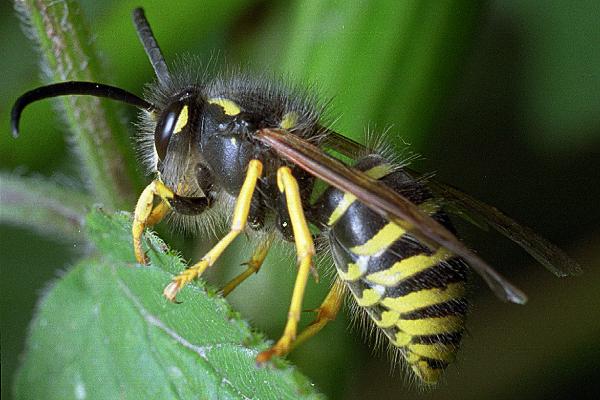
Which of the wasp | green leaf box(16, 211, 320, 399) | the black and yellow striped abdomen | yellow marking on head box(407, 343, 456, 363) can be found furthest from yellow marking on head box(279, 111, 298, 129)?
yellow marking on head box(407, 343, 456, 363)

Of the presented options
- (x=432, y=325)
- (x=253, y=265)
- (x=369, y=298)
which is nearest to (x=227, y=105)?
(x=253, y=265)

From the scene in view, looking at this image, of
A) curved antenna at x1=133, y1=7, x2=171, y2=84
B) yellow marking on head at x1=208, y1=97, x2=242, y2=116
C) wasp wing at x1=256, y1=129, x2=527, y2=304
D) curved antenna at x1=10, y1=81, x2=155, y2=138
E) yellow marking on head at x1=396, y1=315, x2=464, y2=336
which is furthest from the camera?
curved antenna at x1=133, y1=7, x2=171, y2=84

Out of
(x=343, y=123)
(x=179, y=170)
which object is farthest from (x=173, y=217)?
(x=343, y=123)

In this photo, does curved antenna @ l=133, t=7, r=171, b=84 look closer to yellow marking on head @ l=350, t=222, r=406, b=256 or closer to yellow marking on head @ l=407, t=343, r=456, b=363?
yellow marking on head @ l=350, t=222, r=406, b=256

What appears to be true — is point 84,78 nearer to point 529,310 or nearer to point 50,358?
point 50,358

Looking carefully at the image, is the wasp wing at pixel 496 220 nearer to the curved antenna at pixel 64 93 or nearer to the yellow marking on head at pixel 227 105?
the yellow marking on head at pixel 227 105

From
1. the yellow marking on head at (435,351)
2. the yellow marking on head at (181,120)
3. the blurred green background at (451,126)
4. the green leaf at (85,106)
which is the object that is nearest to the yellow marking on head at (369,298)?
the yellow marking on head at (435,351)
